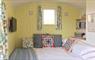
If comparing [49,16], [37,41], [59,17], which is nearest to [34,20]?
[49,16]

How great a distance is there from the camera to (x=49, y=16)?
7.46 m

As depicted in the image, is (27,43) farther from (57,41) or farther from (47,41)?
(57,41)

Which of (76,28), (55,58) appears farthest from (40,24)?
(55,58)

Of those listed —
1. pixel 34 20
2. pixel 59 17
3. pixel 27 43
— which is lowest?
pixel 27 43

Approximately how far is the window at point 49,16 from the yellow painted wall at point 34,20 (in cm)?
16

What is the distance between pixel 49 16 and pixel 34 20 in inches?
24.3

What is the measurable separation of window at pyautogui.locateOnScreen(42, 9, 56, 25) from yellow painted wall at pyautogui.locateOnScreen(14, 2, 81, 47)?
6.5 inches

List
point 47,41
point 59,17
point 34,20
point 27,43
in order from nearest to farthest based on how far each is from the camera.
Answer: point 27,43, point 47,41, point 34,20, point 59,17

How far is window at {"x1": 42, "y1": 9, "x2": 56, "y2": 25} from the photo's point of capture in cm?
739

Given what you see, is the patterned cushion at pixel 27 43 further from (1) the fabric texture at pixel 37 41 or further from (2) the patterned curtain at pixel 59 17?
(2) the patterned curtain at pixel 59 17

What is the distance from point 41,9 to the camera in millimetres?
7266

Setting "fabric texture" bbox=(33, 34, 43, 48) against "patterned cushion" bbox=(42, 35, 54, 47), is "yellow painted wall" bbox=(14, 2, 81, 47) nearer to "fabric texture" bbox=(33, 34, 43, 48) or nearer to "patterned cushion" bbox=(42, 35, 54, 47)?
"fabric texture" bbox=(33, 34, 43, 48)

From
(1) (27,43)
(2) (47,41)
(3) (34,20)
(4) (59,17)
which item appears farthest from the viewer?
(4) (59,17)

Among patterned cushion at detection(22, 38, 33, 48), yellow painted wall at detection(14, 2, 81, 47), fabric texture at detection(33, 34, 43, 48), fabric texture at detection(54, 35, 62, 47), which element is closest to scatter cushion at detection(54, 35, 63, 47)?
fabric texture at detection(54, 35, 62, 47)
